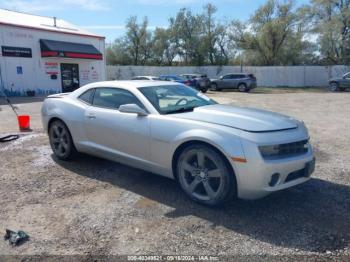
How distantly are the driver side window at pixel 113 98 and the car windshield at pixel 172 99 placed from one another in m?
0.19

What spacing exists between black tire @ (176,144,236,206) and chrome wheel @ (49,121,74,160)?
2.31m

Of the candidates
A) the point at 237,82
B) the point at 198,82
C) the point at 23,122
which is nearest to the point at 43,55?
the point at 198,82

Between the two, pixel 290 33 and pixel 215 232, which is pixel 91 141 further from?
pixel 290 33

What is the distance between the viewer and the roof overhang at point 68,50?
21.8m

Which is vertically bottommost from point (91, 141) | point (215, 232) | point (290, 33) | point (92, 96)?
point (215, 232)

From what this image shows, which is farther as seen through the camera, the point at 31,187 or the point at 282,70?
the point at 282,70

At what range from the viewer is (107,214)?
3.82m

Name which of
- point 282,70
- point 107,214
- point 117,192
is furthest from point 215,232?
point 282,70

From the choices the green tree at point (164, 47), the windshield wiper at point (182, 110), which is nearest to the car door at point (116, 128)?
the windshield wiper at point (182, 110)

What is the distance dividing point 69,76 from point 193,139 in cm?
2249

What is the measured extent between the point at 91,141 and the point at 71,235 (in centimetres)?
197

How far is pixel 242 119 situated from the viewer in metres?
3.90

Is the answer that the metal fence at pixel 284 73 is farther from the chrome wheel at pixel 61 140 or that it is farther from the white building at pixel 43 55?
the chrome wheel at pixel 61 140

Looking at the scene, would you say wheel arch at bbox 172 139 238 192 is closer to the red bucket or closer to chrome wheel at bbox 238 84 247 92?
the red bucket
